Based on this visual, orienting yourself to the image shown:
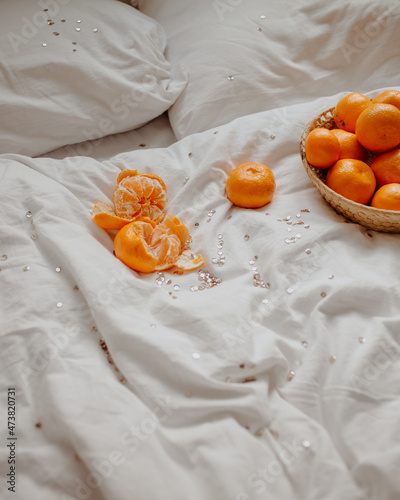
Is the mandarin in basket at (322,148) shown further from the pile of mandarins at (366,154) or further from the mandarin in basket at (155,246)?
the mandarin in basket at (155,246)

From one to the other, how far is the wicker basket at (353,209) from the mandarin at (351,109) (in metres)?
0.07

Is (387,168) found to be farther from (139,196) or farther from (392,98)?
(139,196)

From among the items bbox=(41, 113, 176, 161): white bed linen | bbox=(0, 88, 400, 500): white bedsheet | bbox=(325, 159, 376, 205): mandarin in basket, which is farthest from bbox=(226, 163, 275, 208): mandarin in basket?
bbox=(41, 113, 176, 161): white bed linen

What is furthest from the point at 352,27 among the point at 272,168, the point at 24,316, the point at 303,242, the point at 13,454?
the point at 13,454

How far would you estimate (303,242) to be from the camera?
0.91 m

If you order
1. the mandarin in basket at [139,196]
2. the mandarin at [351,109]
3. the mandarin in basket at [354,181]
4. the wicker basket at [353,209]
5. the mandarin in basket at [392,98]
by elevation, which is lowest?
the mandarin in basket at [139,196]

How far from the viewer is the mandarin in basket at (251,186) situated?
3.25 ft

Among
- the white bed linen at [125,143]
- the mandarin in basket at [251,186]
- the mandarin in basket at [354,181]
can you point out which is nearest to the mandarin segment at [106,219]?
the mandarin in basket at [251,186]

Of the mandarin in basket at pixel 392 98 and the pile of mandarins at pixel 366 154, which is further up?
the mandarin in basket at pixel 392 98

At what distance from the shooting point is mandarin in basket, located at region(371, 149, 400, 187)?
0.93m

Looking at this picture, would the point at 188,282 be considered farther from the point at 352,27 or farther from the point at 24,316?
the point at 352,27

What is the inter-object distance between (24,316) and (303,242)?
1.80ft

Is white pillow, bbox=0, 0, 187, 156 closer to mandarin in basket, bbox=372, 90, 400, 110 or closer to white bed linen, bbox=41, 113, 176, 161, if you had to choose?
white bed linen, bbox=41, 113, 176, 161

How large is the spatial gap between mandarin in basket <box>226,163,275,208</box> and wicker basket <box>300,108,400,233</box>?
0.09 meters
